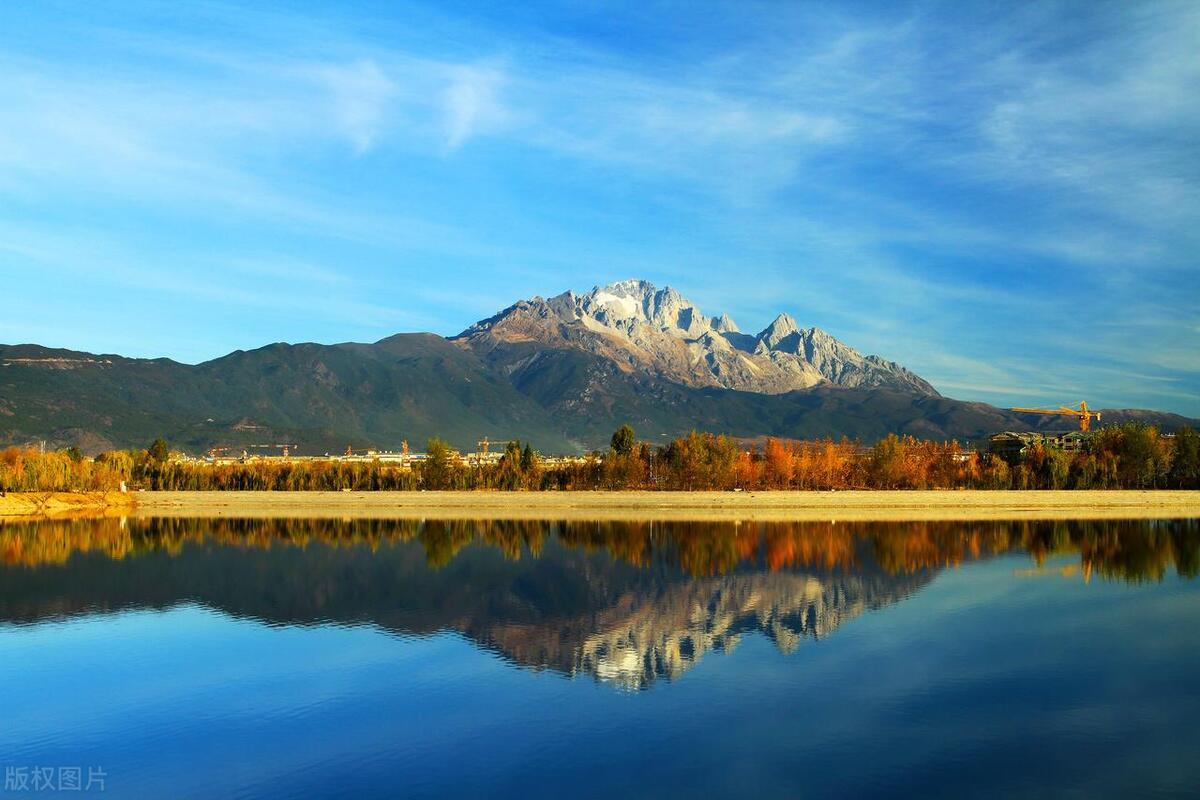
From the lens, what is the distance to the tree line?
155125 mm

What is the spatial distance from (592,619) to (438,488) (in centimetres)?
11353

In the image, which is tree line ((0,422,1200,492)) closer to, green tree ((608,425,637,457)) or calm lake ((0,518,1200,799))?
green tree ((608,425,637,457))

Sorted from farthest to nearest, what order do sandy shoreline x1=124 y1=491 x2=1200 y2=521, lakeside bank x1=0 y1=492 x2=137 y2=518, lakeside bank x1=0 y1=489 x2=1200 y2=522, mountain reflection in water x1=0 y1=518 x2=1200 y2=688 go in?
sandy shoreline x1=124 y1=491 x2=1200 y2=521 < lakeside bank x1=0 y1=489 x2=1200 y2=522 < lakeside bank x1=0 y1=492 x2=137 y2=518 < mountain reflection in water x1=0 y1=518 x2=1200 y2=688

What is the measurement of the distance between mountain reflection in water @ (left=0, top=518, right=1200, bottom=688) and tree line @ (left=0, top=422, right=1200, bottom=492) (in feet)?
158

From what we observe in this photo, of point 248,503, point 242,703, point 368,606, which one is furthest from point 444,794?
point 248,503

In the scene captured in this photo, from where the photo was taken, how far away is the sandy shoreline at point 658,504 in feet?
418

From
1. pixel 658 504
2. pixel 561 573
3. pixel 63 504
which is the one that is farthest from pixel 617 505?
pixel 63 504

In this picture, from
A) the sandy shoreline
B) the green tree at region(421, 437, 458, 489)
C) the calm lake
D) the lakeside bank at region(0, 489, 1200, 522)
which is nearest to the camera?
the calm lake

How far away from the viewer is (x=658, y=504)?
138 metres

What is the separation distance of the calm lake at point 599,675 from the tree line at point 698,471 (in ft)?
264

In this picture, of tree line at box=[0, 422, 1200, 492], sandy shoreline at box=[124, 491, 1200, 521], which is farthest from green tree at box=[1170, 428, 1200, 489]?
sandy shoreline at box=[124, 491, 1200, 521]

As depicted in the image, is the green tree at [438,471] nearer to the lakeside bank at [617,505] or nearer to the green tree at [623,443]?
the lakeside bank at [617,505]

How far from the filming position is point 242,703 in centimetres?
3544

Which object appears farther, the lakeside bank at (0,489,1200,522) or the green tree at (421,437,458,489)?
the green tree at (421,437,458,489)
